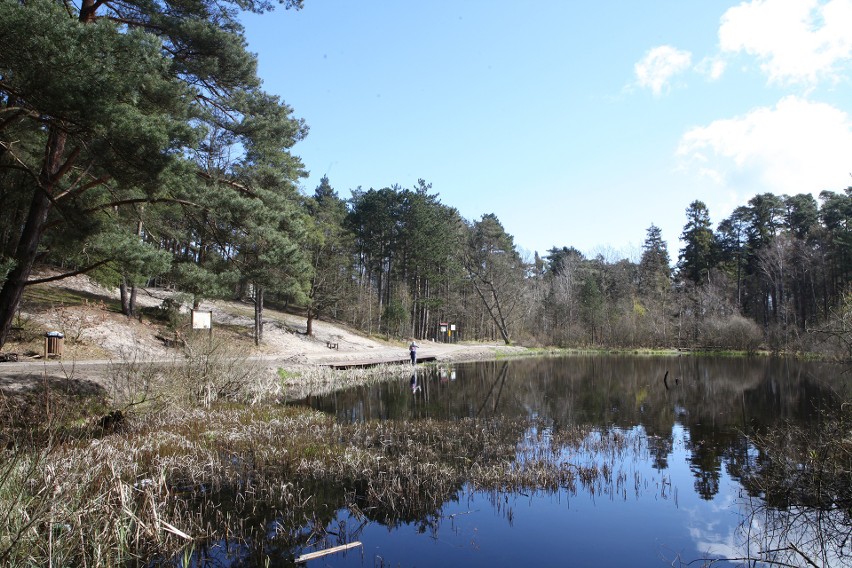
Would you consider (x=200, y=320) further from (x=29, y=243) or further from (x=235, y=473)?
(x=235, y=473)

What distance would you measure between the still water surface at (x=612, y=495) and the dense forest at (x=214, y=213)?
3197mm

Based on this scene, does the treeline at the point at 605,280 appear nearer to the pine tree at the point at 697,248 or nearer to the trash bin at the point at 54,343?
the pine tree at the point at 697,248

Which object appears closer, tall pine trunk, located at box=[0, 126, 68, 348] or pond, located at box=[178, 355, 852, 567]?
pond, located at box=[178, 355, 852, 567]

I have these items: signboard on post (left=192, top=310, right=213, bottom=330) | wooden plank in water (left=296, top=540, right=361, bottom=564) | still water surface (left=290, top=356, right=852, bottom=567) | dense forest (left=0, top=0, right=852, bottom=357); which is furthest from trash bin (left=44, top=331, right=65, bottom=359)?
wooden plank in water (left=296, top=540, right=361, bottom=564)

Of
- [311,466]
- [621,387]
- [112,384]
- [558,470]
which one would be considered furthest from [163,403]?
[621,387]

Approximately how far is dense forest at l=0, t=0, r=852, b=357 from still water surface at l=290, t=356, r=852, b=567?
10.5ft

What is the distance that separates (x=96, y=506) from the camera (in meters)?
4.64

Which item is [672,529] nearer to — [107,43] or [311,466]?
[311,466]

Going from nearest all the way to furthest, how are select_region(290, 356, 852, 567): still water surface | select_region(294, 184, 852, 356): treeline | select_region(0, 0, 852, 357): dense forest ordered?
select_region(290, 356, 852, 567): still water surface → select_region(0, 0, 852, 357): dense forest → select_region(294, 184, 852, 356): treeline

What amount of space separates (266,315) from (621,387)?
998 inches

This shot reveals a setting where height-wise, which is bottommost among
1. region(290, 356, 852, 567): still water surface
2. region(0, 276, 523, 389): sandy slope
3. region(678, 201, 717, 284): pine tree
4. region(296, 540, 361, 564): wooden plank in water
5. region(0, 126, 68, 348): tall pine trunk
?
region(290, 356, 852, 567): still water surface

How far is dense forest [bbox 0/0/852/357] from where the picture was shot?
791 cm

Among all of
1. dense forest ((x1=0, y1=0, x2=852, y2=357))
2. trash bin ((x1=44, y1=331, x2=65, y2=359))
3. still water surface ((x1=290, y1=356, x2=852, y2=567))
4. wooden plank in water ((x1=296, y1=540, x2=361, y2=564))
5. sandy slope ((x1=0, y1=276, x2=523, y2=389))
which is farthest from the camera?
trash bin ((x1=44, y1=331, x2=65, y2=359))

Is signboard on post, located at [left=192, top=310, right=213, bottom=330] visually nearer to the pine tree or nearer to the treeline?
the treeline
